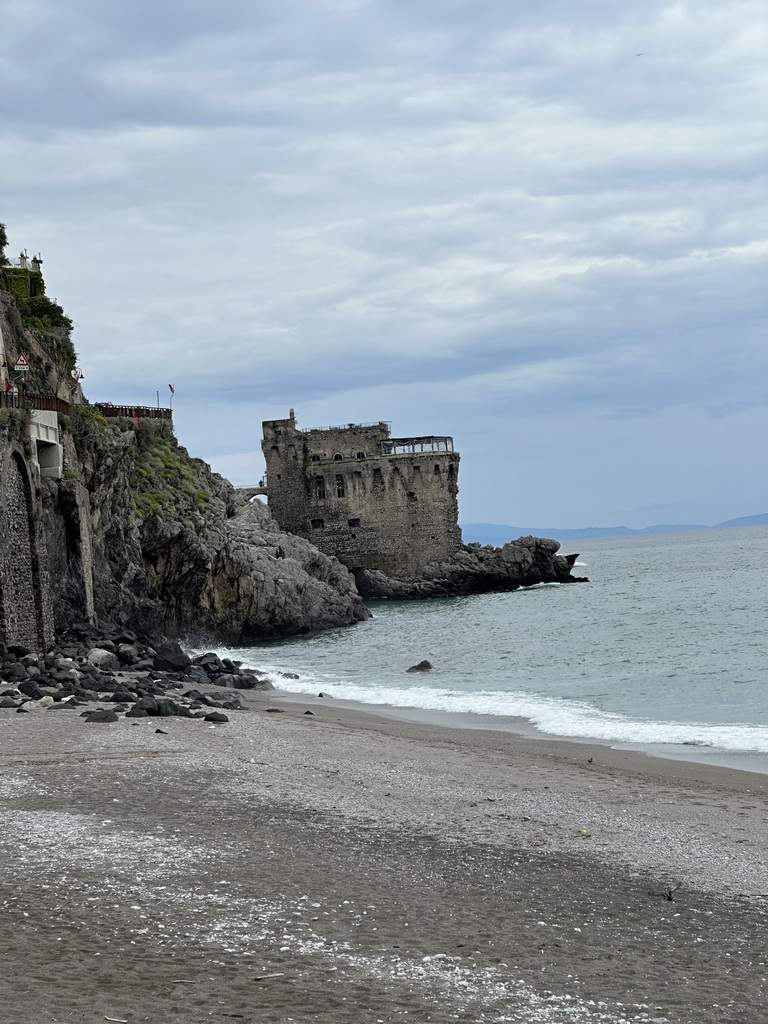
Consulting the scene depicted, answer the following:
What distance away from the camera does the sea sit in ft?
67.8

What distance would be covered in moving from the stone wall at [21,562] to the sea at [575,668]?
22.9 feet

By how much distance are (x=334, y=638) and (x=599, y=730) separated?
30360 mm

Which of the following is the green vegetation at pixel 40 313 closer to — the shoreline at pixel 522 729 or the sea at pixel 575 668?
the sea at pixel 575 668

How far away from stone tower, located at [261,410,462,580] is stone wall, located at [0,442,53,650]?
1912 inches

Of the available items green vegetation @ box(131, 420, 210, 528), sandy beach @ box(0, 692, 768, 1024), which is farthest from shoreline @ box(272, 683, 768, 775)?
green vegetation @ box(131, 420, 210, 528)

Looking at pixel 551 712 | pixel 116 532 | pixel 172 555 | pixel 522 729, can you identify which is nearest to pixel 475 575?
pixel 172 555

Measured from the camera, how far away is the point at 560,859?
10.0 m

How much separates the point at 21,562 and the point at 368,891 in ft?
74.5

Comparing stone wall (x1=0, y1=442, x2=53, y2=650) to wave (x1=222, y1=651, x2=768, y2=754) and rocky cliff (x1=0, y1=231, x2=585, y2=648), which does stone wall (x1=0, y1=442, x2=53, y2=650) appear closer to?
rocky cliff (x1=0, y1=231, x2=585, y2=648)

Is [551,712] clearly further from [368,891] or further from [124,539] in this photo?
[124,539]

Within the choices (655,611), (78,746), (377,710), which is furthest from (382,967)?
(655,611)

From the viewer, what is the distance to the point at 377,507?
79312mm

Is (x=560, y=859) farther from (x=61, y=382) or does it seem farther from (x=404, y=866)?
(x=61, y=382)

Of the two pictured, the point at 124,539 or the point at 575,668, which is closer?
the point at 575,668
